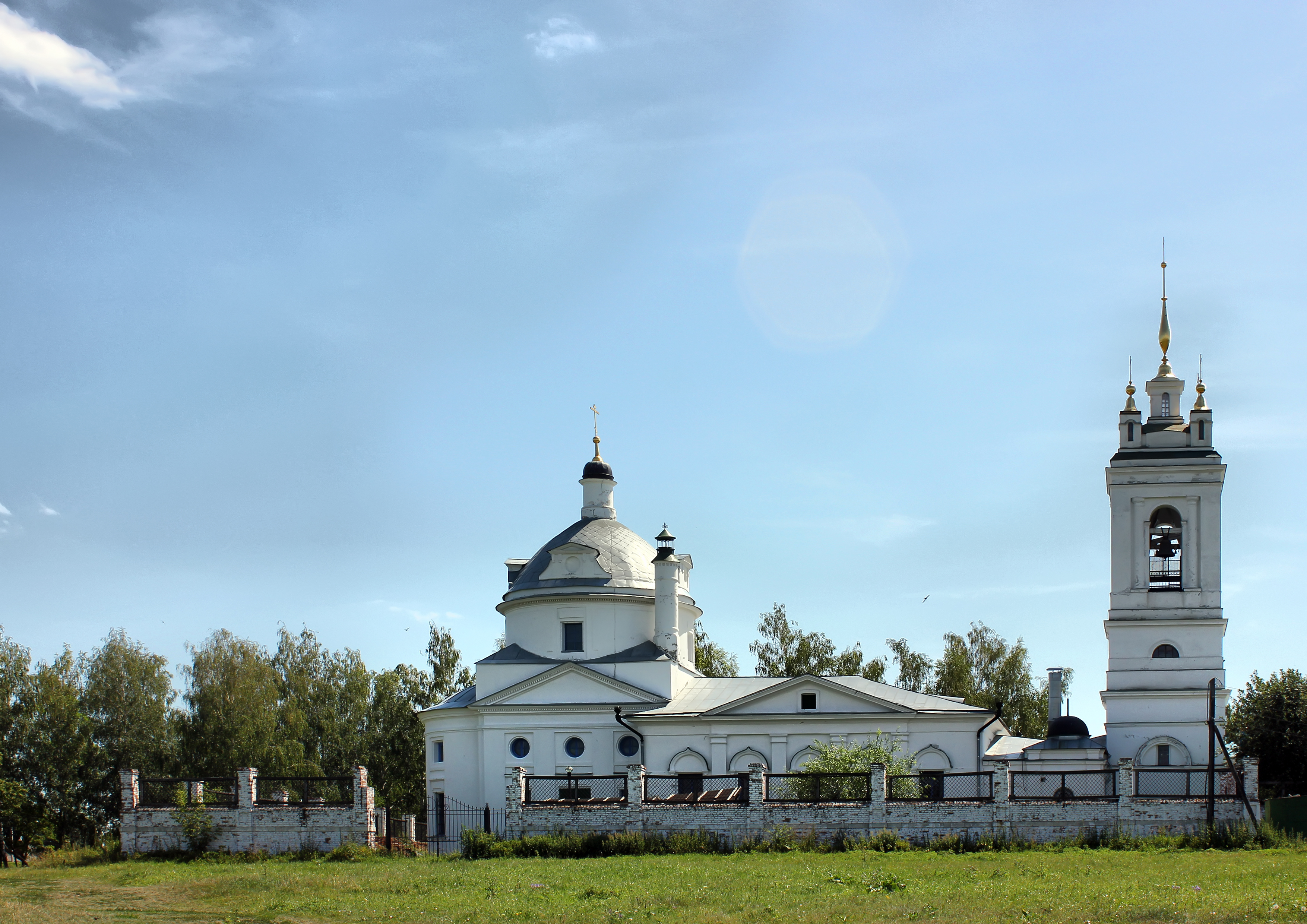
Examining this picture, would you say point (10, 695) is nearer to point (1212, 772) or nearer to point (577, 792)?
point (577, 792)

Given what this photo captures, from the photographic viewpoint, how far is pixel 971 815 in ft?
87.1

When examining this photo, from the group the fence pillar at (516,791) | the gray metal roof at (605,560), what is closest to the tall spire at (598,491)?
the gray metal roof at (605,560)

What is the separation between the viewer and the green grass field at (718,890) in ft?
53.7

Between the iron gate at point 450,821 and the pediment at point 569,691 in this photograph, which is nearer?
the iron gate at point 450,821

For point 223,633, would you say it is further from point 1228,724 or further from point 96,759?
point 1228,724

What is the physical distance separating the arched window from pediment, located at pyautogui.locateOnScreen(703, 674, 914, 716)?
8227 mm

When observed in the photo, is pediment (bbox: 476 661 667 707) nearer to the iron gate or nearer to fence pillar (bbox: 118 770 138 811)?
the iron gate

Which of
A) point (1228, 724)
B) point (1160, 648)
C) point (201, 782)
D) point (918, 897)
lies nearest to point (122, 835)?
point (201, 782)

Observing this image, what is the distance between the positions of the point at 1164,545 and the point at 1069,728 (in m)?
5.68

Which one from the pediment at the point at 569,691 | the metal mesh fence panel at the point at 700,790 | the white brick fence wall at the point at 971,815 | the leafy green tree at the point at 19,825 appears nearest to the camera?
the white brick fence wall at the point at 971,815

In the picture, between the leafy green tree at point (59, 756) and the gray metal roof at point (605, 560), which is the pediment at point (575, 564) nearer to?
the gray metal roof at point (605, 560)

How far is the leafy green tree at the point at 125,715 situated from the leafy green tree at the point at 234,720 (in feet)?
3.66

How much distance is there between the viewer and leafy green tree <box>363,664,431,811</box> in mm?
51094

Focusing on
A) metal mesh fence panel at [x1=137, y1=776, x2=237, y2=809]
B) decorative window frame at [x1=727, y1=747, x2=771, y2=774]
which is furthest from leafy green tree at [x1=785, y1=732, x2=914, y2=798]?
metal mesh fence panel at [x1=137, y1=776, x2=237, y2=809]
